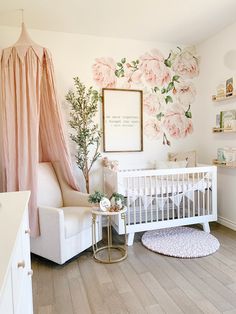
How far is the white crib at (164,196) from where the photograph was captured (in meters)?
2.68

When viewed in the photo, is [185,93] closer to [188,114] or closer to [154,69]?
[188,114]

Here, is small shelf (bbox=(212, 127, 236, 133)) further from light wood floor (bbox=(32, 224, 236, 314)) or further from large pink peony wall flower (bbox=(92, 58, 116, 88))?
large pink peony wall flower (bbox=(92, 58, 116, 88))

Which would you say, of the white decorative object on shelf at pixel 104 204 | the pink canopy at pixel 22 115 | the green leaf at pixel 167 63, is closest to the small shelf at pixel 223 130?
the green leaf at pixel 167 63

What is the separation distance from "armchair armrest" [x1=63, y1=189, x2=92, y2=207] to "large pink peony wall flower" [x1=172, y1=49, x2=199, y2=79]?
223 cm

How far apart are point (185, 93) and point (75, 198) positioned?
86.7 inches

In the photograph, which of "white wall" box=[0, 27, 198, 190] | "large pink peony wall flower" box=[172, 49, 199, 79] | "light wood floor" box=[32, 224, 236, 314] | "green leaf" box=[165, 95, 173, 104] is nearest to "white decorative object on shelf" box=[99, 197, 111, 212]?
"light wood floor" box=[32, 224, 236, 314]

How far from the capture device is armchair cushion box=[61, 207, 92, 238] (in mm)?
2260

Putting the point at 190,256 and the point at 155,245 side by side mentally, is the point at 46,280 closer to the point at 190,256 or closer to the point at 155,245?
the point at 155,245

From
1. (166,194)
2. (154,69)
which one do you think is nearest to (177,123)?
(154,69)

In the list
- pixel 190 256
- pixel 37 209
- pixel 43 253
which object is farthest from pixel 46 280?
pixel 190 256

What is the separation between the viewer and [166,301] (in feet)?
5.79

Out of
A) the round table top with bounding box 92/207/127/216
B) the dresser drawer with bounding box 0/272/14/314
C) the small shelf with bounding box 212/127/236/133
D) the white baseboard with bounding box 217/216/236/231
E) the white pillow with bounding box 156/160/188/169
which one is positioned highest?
the small shelf with bounding box 212/127/236/133

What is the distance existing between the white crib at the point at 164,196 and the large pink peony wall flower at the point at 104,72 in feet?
3.80

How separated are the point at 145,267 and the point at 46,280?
885 mm
